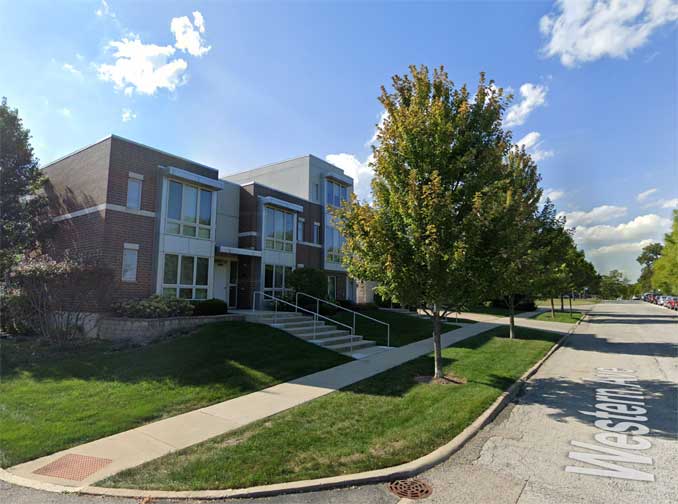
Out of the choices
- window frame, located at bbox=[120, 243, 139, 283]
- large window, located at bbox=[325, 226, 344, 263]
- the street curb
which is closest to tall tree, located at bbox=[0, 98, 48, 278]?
window frame, located at bbox=[120, 243, 139, 283]

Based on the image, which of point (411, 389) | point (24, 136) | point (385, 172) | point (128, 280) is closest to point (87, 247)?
point (128, 280)

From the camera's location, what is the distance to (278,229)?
1967 cm

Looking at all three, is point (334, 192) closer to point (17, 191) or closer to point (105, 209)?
point (105, 209)

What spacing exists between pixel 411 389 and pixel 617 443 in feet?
11.8

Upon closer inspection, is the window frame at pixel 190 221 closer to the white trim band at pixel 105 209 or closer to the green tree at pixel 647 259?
the white trim band at pixel 105 209

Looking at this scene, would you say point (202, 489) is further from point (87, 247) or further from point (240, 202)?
point (240, 202)

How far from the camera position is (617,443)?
5445 mm

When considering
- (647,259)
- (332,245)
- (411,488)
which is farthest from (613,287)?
(411,488)

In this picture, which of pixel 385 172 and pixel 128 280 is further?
pixel 128 280

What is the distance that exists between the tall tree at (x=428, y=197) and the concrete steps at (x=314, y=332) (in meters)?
4.23

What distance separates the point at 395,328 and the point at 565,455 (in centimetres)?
1269

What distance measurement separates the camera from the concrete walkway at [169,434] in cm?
457

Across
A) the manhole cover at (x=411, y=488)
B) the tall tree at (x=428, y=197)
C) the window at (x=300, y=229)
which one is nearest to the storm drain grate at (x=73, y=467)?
the manhole cover at (x=411, y=488)

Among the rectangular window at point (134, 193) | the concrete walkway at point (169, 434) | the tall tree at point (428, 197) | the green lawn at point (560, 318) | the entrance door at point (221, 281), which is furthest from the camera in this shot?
the green lawn at point (560, 318)
